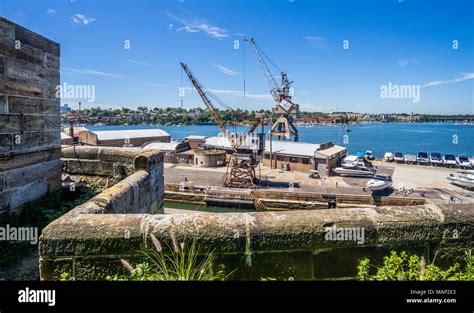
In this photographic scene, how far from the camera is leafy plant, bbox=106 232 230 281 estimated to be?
221 cm

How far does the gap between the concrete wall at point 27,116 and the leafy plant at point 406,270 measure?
4.19 metres

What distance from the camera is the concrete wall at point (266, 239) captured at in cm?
230

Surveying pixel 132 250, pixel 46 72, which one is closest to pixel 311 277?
pixel 132 250

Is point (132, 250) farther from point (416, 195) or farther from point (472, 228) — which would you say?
point (416, 195)

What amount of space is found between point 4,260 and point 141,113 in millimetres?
188948

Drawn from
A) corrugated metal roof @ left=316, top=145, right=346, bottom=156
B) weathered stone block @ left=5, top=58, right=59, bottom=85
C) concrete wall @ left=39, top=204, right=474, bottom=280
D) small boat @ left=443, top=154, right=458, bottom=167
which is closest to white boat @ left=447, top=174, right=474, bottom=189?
small boat @ left=443, top=154, right=458, bottom=167

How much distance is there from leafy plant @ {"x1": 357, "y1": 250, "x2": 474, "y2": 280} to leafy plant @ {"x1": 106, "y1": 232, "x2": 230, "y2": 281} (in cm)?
120

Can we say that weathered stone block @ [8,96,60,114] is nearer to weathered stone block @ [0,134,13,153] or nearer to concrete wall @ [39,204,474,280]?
weathered stone block @ [0,134,13,153]

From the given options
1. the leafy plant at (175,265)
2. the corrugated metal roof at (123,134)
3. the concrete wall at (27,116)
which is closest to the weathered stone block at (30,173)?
the concrete wall at (27,116)

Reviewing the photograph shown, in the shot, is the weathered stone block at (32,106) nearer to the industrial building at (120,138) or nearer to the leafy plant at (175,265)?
the leafy plant at (175,265)

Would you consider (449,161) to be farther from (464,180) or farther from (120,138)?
(120,138)
